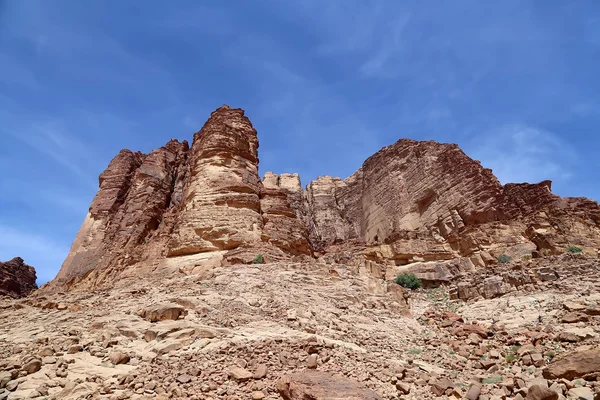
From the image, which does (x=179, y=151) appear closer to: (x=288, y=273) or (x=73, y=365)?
(x=288, y=273)

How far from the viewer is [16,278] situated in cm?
4981

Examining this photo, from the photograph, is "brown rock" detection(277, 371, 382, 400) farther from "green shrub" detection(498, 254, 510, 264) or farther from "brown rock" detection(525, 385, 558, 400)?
"green shrub" detection(498, 254, 510, 264)

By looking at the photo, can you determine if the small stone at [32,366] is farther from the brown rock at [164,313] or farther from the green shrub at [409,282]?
the green shrub at [409,282]

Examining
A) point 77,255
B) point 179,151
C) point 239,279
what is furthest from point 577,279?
point 179,151

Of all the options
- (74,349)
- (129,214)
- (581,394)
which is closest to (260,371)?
(74,349)

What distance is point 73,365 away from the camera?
23.7 ft

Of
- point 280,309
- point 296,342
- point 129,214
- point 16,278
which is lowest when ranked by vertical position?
point 296,342

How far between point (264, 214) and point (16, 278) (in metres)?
45.0

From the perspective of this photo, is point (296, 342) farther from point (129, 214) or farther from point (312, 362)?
point (129, 214)

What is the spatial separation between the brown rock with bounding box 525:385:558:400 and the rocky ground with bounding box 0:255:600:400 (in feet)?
0.07

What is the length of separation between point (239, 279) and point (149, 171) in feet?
91.3

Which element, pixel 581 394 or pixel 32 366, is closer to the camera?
pixel 581 394

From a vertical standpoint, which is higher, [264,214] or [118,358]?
[264,214]

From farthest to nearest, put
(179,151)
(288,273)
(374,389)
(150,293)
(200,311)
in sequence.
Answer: (179,151) < (288,273) < (150,293) < (200,311) < (374,389)
